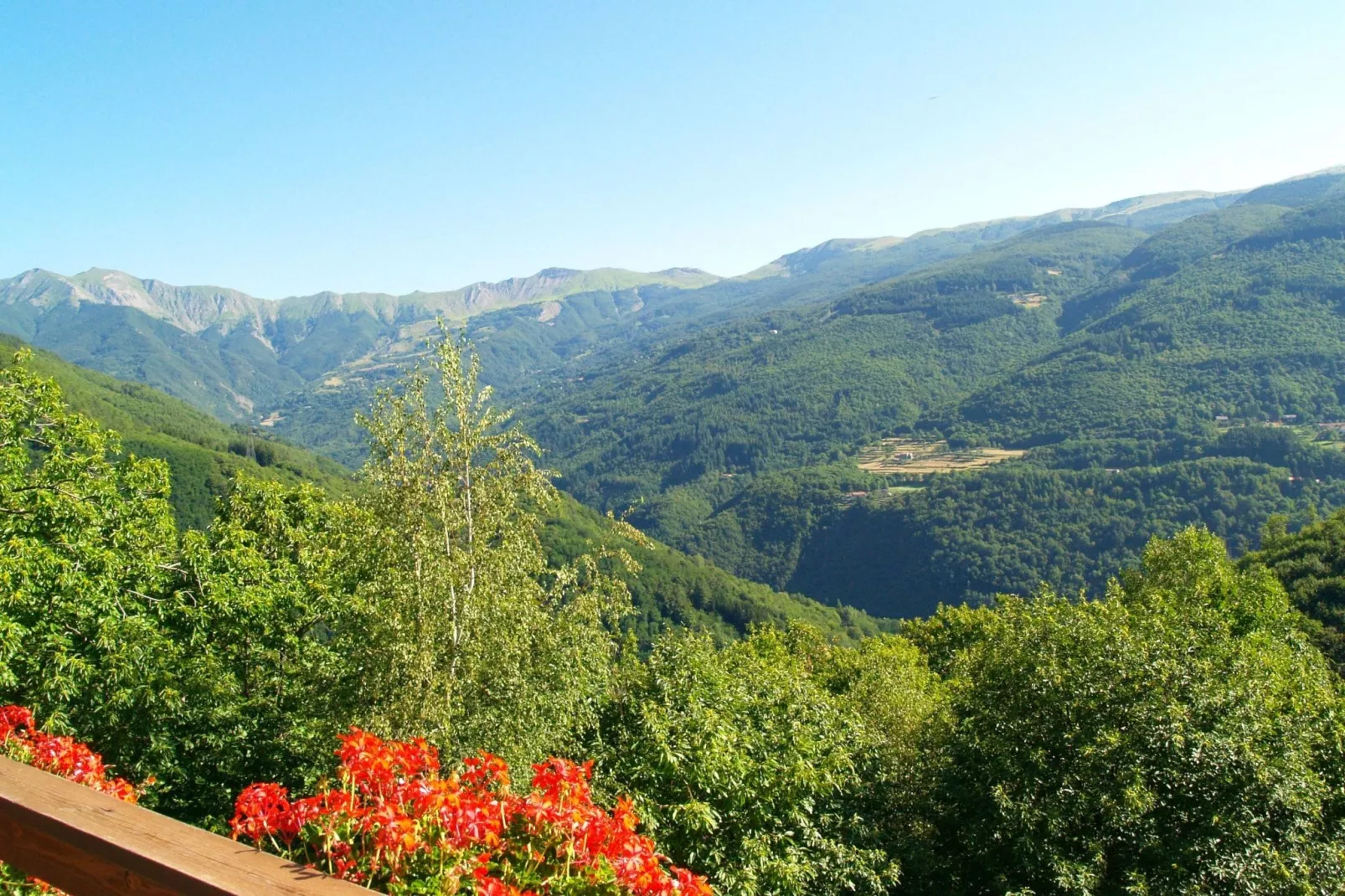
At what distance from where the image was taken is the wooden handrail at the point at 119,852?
1.99 meters

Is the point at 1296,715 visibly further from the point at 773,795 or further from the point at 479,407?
the point at 479,407

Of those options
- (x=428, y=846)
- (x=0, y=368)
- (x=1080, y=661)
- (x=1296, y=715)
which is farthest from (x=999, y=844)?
(x=0, y=368)

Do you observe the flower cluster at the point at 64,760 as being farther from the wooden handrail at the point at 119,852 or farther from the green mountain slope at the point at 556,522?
the green mountain slope at the point at 556,522

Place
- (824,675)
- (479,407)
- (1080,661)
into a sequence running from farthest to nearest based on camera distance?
(824,675)
(1080,661)
(479,407)

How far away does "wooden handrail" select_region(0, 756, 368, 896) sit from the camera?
1.99m

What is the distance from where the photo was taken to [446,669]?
1067 centimetres

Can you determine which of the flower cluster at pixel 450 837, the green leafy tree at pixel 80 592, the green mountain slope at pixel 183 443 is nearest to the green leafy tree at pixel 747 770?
the flower cluster at pixel 450 837

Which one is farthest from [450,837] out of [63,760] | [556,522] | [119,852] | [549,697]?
[556,522]

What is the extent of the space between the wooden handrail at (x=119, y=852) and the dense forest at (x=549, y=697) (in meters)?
6.30

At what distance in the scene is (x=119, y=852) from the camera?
6.78ft

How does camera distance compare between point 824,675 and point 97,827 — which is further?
point 824,675

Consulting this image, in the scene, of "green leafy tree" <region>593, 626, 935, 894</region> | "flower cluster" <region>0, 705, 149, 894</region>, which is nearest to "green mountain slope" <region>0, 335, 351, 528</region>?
"green leafy tree" <region>593, 626, 935, 894</region>

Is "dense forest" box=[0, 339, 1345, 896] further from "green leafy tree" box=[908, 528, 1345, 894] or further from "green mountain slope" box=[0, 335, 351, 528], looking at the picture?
"green mountain slope" box=[0, 335, 351, 528]

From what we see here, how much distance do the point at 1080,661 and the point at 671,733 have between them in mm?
8799
